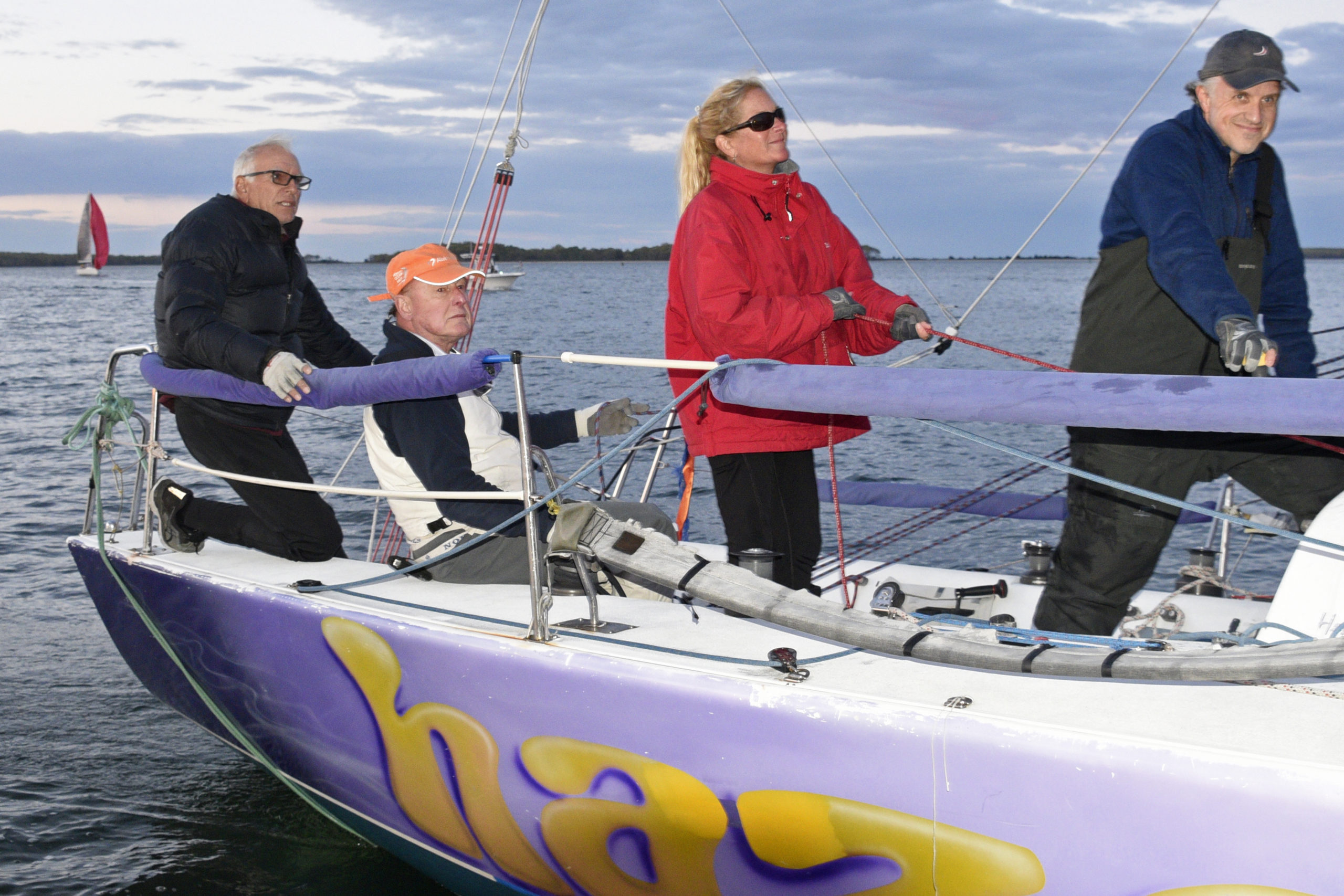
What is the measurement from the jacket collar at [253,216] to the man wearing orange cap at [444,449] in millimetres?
625

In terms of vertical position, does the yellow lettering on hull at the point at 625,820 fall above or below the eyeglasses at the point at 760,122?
below

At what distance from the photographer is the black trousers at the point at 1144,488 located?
2414mm

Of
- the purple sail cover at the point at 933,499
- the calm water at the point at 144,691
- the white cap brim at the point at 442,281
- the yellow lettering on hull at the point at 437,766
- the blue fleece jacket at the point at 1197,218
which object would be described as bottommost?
the calm water at the point at 144,691

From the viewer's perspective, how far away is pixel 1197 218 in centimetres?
227

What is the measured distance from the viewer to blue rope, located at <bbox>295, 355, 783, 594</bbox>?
2.09 m

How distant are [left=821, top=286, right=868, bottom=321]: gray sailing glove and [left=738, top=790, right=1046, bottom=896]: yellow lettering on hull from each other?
1.14 metres

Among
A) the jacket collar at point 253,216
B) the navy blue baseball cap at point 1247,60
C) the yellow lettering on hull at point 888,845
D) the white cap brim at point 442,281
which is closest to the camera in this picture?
the yellow lettering on hull at point 888,845

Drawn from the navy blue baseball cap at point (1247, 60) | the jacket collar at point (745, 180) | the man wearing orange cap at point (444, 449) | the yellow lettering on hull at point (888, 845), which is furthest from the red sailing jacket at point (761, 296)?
the yellow lettering on hull at point (888, 845)

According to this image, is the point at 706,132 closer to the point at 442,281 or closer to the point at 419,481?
the point at 442,281

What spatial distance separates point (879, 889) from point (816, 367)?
35.7 inches

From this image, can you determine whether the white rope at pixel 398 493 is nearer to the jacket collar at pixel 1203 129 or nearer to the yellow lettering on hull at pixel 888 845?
the yellow lettering on hull at pixel 888 845

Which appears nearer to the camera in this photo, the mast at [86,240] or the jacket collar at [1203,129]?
the jacket collar at [1203,129]

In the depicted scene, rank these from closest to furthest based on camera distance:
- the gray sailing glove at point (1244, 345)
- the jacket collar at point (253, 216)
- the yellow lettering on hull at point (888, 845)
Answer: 1. the yellow lettering on hull at point (888, 845)
2. the gray sailing glove at point (1244, 345)
3. the jacket collar at point (253, 216)

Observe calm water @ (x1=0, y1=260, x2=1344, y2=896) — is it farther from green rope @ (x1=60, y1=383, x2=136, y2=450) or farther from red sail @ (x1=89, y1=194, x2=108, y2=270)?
red sail @ (x1=89, y1=194, x2=108, y2=270)
